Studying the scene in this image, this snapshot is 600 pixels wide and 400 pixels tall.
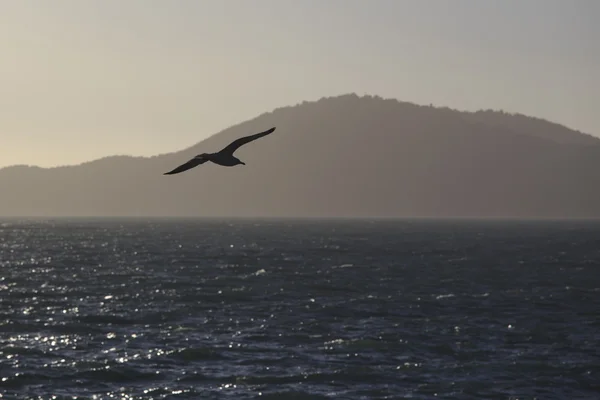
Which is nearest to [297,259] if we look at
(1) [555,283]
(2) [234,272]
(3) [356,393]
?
(2) [234,272]

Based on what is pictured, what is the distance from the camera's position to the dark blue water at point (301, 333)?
38188mm

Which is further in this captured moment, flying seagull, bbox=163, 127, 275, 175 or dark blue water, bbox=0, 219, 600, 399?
dark blue water, bbox=0, 219, 600, 399

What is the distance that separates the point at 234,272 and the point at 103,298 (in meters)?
25.4

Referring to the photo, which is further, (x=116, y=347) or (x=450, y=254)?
(x=450, y=254)

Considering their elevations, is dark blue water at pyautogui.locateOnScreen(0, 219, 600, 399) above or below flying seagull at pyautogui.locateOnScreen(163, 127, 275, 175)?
below

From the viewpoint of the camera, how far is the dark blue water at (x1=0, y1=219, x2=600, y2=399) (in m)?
38.2

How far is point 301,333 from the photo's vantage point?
165ft

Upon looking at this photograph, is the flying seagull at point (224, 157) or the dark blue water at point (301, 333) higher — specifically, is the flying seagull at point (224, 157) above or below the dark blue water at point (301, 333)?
above

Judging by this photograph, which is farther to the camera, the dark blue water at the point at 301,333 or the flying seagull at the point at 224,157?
the dark blue water at the point at 301,333

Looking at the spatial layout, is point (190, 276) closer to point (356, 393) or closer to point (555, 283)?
point (555, 283)

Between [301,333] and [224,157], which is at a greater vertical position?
[224,157]

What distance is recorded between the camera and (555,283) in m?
80.5

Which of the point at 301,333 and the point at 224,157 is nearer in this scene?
the point at 224,157

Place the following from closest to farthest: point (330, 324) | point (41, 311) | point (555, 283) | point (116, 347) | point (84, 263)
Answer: point (116, 347) < point (330, 324) < point (41, 311) < point (555, 283) < point (84, 263)
